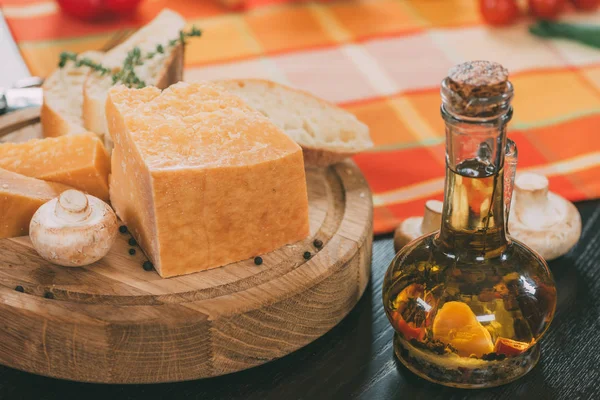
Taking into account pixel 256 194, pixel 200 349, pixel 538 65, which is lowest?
pixel 538 65

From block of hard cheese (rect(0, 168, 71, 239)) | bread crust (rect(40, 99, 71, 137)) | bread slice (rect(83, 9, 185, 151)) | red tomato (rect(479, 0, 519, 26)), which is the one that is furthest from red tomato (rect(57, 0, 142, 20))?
block of hard cheese (rect(0, 168, 71, 239))

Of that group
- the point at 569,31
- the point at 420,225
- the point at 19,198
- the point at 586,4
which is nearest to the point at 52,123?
the point at 19,198

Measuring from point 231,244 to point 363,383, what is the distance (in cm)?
37

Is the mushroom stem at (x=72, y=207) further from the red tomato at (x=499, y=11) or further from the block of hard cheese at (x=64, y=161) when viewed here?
the red tomato at (x=499, y=11)

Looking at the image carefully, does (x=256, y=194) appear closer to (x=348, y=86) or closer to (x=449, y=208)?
(x=449, y=208)

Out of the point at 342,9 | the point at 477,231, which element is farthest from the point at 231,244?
the point at 342,9

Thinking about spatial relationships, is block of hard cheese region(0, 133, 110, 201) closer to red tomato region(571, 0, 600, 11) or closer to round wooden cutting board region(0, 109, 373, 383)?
round wooden cutting board region(0, 109, 373, 383)

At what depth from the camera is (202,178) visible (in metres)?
1.62

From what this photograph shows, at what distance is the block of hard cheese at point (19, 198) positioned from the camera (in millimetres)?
1734

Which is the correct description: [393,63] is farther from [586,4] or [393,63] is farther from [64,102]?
[64,102]

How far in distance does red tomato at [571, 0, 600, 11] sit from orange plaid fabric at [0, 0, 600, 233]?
0.03 metres

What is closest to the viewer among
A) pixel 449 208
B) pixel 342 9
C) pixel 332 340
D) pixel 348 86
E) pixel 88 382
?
pixel 449 208

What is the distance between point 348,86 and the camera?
2.84m

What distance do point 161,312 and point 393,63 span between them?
1.65m
